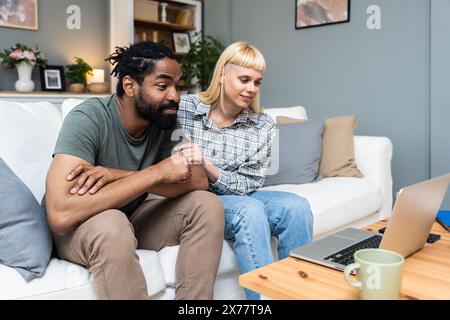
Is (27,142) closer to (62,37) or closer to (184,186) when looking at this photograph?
(184,186)

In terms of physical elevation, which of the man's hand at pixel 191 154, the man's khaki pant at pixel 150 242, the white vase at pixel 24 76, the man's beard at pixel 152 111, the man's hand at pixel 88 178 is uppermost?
the white vase at pixel 24 76

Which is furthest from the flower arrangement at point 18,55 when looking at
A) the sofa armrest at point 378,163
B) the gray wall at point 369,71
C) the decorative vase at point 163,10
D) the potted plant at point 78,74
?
the sofa armrest at point 378,163

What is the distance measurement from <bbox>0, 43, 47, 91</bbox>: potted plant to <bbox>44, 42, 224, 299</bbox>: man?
2.26m

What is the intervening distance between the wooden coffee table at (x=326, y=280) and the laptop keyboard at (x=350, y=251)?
4cm

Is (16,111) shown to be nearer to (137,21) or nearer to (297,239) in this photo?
(297,239)

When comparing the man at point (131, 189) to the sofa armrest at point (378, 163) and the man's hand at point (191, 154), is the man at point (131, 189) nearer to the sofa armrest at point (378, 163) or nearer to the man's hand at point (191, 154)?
the man's hand at point (191, 154)

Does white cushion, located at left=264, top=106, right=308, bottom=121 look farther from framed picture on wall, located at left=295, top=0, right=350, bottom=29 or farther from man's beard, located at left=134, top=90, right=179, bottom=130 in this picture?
man's beard, located at left=134, top=90, right=179, bottom=130

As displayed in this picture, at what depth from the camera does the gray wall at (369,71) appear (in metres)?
2.91

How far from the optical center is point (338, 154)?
8.00ft

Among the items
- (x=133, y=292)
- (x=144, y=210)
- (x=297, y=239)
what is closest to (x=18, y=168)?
(x=144, y=210)

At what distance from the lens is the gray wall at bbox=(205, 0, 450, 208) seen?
9.55 feet

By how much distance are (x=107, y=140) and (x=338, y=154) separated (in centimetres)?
145

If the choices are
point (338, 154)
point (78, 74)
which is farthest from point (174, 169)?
point (78, 74)

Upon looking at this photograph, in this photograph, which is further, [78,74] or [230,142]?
[78,74]
